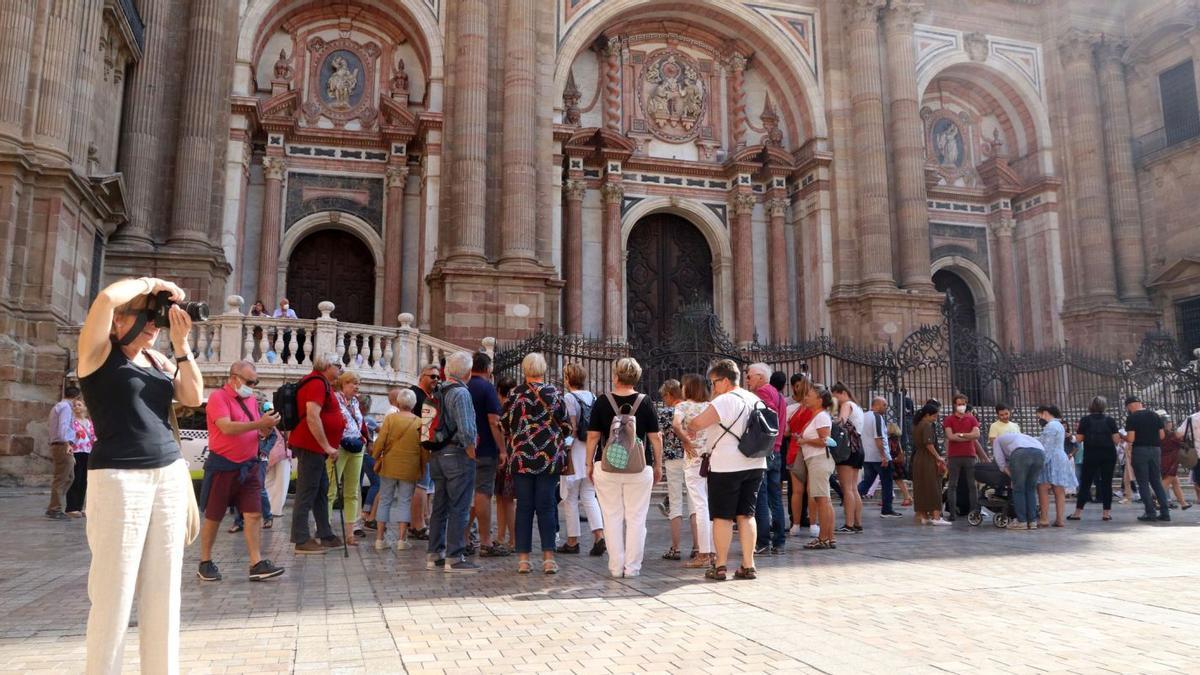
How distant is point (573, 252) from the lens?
877 inches

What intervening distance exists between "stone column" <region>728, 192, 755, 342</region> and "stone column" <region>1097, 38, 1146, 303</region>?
1115 centimetres

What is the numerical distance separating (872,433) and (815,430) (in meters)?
3.89

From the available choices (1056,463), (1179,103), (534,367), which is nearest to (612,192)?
(1056,463)

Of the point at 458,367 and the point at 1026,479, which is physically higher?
the point at 458,367

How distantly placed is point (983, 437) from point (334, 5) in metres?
18.3

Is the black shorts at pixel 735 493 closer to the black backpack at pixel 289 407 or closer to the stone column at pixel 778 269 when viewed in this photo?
the black backpack at pixel 289 407

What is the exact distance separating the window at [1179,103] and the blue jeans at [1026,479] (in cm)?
1986

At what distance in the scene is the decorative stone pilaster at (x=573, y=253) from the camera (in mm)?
21922

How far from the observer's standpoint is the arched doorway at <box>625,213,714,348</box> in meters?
23.6

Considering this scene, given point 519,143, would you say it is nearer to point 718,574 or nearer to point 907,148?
point 907,148

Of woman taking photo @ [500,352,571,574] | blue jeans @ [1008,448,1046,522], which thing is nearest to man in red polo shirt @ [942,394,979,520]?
blue jeans @ [1008,448,1046,522]

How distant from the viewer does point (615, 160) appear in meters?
22.8

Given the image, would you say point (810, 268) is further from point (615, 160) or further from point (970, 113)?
point (970, 113)

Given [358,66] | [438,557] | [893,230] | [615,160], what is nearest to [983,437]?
[893,230]
